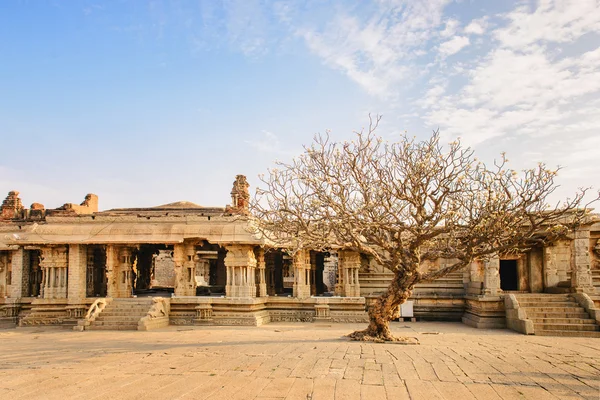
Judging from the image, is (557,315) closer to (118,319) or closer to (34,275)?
(118,319)

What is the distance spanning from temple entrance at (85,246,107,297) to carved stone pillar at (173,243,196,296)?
11.3 ft

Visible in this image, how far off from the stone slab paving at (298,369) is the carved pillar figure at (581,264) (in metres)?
4.44

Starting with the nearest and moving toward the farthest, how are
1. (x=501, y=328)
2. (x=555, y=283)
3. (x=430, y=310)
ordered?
(x=501, y=328) < (x=555, y=283) < (x=430, y=310)

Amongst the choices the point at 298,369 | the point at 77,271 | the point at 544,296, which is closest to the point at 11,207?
the point at 77,271

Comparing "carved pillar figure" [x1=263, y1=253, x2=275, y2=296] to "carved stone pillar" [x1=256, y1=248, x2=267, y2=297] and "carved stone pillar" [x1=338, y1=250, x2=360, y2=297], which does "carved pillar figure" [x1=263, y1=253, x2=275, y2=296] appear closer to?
"carved stone pillar" [x1=256, y1=248, x2=267, y2=297]

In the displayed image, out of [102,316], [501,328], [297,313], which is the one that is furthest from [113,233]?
[501,328]

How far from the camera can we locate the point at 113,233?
18.1 m

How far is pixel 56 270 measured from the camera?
61.1ft

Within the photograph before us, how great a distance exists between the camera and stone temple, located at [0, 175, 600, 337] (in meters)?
16.6

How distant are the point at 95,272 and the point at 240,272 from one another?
22.0 ft

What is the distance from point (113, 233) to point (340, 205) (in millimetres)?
9726

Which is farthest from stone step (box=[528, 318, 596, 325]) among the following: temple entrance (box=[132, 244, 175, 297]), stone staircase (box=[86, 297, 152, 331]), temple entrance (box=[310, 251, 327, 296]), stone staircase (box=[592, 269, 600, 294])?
temple entrance (box=[132, 244, 175, 297])

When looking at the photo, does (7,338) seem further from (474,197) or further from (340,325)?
(474,197)

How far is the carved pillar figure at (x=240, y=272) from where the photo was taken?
17703mm
